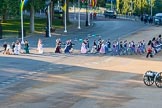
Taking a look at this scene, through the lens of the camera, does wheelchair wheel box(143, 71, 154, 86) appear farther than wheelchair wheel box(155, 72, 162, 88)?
Yes

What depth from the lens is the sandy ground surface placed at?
2784 cm

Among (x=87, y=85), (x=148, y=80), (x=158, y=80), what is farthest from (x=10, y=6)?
(x=158, y=80)

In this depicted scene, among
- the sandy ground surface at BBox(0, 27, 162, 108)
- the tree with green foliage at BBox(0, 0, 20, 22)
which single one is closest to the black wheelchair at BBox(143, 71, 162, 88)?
the sandy ground surface at BBox(0, 27, 162, 108)

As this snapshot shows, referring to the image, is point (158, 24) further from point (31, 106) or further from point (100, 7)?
point (31, 106)

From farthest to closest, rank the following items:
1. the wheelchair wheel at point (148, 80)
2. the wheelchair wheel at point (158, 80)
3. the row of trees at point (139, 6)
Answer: the row of trees at point (139, 6) → the wheelchair wheel at point (148, 80) → the wheelchair wheel at point (158, 80)

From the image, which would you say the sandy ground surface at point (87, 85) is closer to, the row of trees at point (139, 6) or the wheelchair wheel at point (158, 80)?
the wheelchair wheel at point (158, 80)

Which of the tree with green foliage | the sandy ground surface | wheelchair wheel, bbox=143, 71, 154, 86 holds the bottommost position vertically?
the sandy ground surface

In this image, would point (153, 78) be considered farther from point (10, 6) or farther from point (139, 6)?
point (139, 6)

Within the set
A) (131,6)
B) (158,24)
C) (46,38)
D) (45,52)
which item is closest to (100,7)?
(131,6)

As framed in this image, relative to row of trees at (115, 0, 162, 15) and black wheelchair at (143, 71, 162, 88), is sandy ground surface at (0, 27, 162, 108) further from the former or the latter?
row of trees at (115, 0, 162, 15)

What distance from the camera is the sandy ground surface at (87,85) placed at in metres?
27.8

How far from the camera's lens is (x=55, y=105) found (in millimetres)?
27078

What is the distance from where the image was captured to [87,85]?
1316 inches

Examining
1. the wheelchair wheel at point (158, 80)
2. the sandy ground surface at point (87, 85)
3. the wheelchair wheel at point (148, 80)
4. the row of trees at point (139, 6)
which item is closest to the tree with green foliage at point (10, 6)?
the sandy ground surface at point (87, 85)
